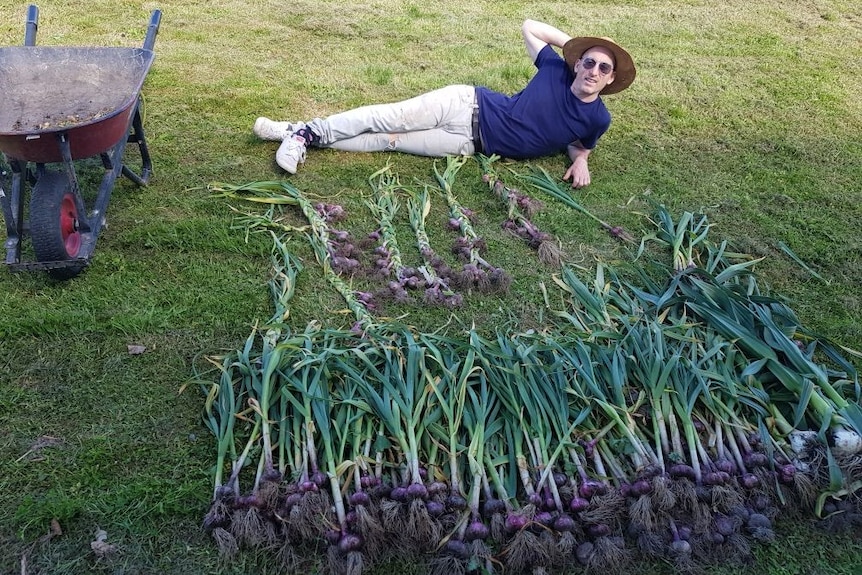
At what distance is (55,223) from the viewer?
106 inches

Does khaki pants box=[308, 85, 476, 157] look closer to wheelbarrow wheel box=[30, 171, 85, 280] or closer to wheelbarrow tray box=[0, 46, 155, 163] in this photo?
wheelbarrow tray box=[0, 46, 155, 163]

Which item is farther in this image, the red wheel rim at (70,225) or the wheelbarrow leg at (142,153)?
the wheelbarrow leg at (142,153)

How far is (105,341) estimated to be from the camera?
2639 mm

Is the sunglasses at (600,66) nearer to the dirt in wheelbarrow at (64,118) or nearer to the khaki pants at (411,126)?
the khaki pants at (411,126)

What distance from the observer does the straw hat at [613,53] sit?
367 centimetres

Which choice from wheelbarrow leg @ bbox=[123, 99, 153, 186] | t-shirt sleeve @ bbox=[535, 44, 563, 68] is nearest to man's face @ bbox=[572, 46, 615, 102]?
t-shirt sleeve @ bbox=[535, 44, 563, 68]

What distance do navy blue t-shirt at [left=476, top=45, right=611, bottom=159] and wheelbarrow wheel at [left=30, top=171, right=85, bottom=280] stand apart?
2.22m

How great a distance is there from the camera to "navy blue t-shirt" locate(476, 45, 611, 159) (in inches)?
151

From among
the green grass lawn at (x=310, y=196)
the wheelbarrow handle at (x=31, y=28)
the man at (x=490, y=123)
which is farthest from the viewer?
the man at (x=490, y=123)

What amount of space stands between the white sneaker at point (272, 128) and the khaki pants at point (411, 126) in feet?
0.38

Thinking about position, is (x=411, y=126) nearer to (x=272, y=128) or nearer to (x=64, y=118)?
(x=272, y=128)

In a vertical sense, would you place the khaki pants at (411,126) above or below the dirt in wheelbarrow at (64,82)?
below

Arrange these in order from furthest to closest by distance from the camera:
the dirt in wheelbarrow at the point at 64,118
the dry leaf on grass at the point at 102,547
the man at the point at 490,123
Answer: the man at the point at 490,123 → the dirt in wheelbarrow at the point at 64,118 → the dry leaf on grass at the point at 102,547

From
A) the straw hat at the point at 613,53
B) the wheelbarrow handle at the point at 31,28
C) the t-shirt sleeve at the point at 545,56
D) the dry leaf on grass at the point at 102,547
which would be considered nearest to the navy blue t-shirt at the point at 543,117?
the t-shirt sleeve at the point at 545,56
